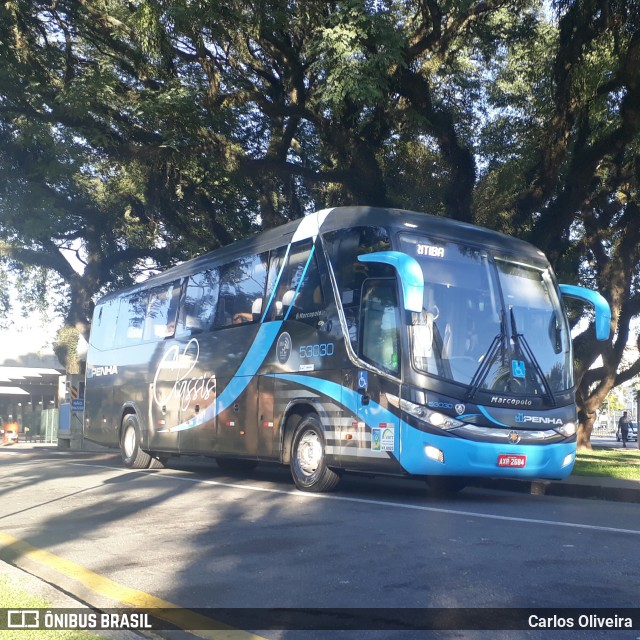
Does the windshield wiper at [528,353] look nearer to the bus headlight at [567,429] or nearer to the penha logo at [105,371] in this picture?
the bus headlight at [567,429]

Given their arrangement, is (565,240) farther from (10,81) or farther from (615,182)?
(10,81)

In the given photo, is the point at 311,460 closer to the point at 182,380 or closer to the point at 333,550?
the point at 182,380

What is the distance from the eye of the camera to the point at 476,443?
10562mm

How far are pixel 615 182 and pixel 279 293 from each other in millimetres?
9999

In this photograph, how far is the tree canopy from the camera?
15.2m

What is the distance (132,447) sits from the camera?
58.3 feet

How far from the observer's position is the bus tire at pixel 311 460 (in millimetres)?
11766

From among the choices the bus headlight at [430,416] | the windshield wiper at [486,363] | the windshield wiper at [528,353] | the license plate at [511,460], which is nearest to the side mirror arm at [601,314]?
the windshield wiper at [528,353]

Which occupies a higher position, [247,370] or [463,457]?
[247,370]

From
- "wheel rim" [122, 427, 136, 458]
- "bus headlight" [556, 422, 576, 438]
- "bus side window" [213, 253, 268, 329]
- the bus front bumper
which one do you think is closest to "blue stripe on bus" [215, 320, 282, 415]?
"bus side window" [213, 253, 268, 329]

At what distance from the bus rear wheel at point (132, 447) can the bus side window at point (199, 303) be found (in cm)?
271

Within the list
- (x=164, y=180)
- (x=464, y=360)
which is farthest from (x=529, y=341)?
(x=164, y=180)

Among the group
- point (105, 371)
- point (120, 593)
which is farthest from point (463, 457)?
point (105, 371)

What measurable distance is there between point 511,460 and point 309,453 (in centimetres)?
289
